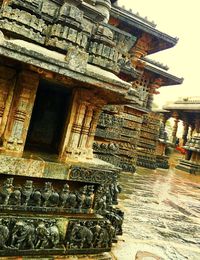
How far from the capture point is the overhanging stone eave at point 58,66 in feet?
7.68

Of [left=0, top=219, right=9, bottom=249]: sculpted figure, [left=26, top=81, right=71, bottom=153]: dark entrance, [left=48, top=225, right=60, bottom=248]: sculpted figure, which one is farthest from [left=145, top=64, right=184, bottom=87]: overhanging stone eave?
[left=0, top=219, right=9, bottom=249]: sculpted figure

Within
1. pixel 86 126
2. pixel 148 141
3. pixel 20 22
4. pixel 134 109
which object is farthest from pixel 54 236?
pixel 148 141

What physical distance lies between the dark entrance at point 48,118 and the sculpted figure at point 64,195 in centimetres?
67

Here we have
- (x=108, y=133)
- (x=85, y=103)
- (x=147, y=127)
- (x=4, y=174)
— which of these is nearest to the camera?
(x=4, y=174)

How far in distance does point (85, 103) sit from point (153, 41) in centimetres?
966

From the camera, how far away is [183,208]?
6.02m

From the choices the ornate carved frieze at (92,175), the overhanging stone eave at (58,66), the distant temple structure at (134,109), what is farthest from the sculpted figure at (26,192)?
the distant temple structure at (134,109)

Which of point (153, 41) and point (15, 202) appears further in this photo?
point (153, 41)

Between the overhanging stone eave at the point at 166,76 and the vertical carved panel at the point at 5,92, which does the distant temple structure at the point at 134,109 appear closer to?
the overhanging stone eave at the point at 166,76

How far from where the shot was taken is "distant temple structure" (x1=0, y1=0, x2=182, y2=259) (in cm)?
253

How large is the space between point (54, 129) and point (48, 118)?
6.3 inches

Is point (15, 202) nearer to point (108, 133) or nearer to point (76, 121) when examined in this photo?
point (76, 121)

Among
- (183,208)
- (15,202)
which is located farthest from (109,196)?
(183,208)

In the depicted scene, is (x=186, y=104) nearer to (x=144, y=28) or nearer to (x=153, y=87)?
(x=153, y=87)
